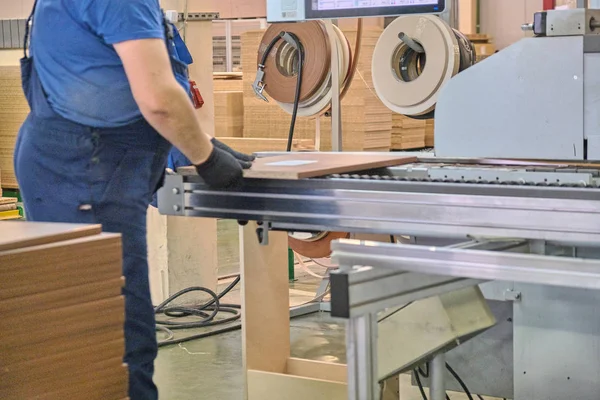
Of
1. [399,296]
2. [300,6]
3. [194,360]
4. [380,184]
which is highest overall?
[300,6]

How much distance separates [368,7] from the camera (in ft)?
9.68

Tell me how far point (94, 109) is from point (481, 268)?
3.32ft

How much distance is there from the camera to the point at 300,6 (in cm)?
304

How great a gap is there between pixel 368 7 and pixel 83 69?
3.75 ft

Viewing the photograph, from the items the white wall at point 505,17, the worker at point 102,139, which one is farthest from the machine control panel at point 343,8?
the white wall at point 505,17

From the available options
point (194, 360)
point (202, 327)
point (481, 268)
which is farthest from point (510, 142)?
point (202, 327)

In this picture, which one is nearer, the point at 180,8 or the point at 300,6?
the point at 300,6

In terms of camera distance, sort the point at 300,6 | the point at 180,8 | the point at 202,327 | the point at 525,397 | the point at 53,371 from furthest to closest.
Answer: the point at 180,8, the point at 202,327, the point at 300,6, the point at 525,397, the point at 53,371

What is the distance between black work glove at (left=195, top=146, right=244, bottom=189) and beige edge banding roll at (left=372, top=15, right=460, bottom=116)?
107cm

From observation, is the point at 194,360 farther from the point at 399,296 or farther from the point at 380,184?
the point at 399,296

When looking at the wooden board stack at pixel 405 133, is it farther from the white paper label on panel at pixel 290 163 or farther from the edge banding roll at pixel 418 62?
the white paper label on panel at pixel 290 163

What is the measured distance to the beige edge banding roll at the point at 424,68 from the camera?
3025 mm

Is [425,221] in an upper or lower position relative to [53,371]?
upper

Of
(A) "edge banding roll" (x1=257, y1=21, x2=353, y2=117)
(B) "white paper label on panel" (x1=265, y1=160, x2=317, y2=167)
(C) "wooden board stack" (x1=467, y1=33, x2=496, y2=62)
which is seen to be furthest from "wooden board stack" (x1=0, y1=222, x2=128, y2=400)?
(C) "wooden board stack" (x1=467, y1=33, x2=496, y2=62)
